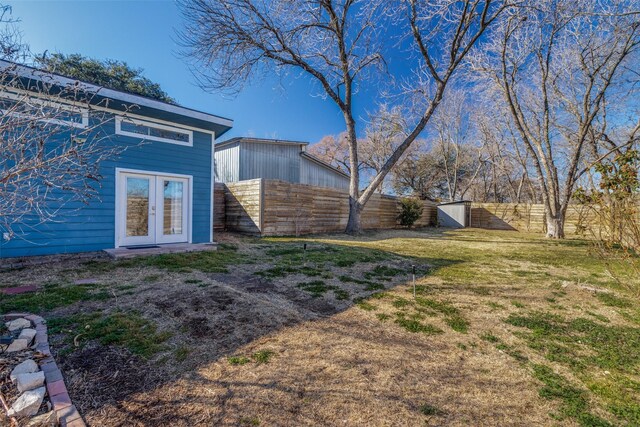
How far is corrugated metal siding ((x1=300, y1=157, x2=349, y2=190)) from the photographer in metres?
18.0

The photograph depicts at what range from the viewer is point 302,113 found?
14.2 meters

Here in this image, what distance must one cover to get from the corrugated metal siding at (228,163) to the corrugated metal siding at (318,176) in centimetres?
422

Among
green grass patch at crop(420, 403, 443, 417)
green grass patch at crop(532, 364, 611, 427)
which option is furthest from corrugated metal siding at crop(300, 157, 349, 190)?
green grass patch at crop(420, 403, 443, 417)

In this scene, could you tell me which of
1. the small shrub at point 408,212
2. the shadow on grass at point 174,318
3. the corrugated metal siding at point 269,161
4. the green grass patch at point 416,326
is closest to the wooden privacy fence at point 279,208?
the shadow on grass at point 174,318

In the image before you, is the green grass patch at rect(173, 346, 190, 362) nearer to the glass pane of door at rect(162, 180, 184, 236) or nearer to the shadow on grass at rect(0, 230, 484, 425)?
the shadow on grass at rect(0, 230, 484, 425)

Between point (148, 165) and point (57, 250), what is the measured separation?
235 centimetres

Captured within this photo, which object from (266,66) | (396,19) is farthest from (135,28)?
(396,19)

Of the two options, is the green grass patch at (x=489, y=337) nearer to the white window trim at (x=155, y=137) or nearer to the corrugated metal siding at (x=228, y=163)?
the white window trim at (x=155, y=137)

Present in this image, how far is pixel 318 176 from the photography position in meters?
19.2

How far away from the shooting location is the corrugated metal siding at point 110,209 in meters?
5.16

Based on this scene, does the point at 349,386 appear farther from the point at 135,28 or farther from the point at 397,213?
the point at 397,213

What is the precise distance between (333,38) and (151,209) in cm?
808

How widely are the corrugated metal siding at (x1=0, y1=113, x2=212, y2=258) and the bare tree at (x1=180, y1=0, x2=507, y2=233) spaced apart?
263cm

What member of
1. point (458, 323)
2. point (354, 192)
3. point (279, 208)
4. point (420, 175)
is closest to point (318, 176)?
point (354, 192)
